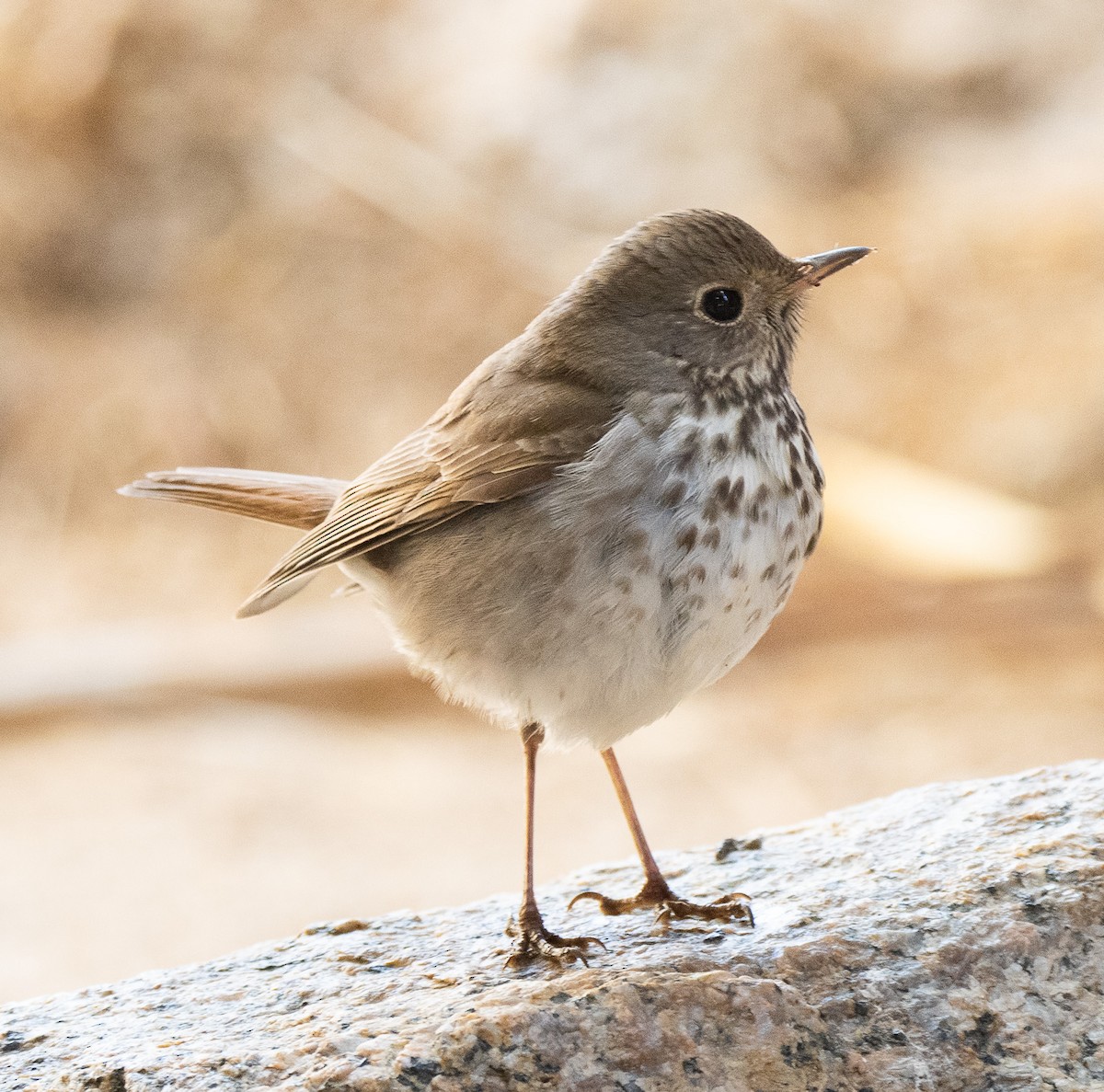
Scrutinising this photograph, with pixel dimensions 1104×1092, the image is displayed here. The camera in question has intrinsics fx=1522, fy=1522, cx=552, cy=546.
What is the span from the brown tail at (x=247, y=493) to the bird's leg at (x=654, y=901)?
766 millimetres

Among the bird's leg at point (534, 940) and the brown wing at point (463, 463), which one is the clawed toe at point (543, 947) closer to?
the bird's leg at point (534, 940)

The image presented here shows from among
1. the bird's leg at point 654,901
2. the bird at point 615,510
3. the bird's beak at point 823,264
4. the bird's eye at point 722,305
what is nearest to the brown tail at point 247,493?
the bird at point 615,510

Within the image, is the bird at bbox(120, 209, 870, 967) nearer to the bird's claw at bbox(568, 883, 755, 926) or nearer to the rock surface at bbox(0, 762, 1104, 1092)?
the bird's claw at bbox(568, 883, 755, 926)

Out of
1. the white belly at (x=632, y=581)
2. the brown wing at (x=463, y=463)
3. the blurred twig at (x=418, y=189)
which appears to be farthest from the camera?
the blurred twig at (x=418, y=189)

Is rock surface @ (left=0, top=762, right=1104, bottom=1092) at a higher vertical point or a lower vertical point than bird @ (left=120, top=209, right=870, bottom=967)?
lower

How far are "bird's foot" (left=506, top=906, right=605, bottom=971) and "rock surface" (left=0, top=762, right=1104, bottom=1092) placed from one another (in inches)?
1.4

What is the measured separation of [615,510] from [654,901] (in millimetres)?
764

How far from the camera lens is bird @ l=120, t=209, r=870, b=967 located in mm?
2430

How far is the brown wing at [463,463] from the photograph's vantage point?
2.56 meters

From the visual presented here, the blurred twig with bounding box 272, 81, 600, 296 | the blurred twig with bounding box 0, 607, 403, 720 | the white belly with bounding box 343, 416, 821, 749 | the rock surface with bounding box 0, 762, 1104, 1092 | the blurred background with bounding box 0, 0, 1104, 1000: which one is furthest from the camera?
the blurred twig with bounding box 272, 81, 600, 296

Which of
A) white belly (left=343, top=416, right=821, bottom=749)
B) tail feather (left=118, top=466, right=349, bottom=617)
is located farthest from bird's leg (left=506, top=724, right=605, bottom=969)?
tail feather (left=118, top=466, right=349, bottom=617)

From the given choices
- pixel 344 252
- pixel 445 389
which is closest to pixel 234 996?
pixel 445 389

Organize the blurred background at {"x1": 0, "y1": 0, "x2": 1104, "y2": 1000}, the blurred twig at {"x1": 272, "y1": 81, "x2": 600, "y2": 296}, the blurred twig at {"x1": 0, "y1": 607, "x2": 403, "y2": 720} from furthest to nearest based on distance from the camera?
the blurred twig at {"x1": 272, "y1": 81, "x2": 600, "y2": 296} < the blurred twig at {"x1": 0, "y1": 607, "x2": 403, "y2": 720} < the blurred background at {"x1": 0, "y1": 0, "x2": 1104, "y2": 1000}

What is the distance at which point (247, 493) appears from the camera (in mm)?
3033
